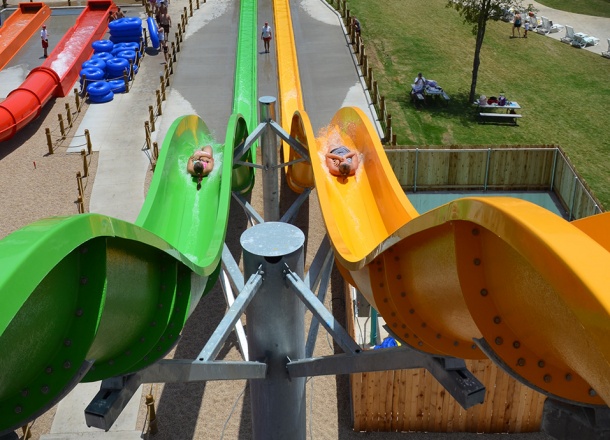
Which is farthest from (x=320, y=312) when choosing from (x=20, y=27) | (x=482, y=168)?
(x=20, y=27)

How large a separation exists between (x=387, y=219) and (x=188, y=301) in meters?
5.34

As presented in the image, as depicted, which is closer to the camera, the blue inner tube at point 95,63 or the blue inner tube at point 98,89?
the blue inner tube at point 98,89

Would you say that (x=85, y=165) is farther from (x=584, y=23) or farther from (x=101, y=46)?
(x=584, y=23)

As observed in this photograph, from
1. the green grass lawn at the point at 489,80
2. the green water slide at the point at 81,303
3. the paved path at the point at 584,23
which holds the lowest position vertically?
the paved path at the point at 584,23

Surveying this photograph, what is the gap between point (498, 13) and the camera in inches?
842

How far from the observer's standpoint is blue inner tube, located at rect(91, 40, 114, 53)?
23.8 metres

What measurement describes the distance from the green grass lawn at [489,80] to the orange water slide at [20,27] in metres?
12.5

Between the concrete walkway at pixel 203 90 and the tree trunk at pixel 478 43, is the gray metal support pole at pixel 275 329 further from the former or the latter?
A: the tree trunk at pixel 478 43

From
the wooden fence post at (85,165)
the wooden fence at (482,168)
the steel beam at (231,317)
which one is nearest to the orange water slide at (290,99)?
the wooden fence at (482,168)

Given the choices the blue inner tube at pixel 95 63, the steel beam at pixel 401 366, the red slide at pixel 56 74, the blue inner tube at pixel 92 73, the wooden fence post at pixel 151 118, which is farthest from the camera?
the blue inner tube at pixel 95 63

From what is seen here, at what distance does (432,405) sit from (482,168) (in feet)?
26.4

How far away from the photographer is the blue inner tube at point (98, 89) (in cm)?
2097

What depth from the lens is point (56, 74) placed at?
2120cm

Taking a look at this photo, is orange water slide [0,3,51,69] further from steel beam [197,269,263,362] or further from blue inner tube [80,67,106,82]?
steel beam [197,269,263,362]
